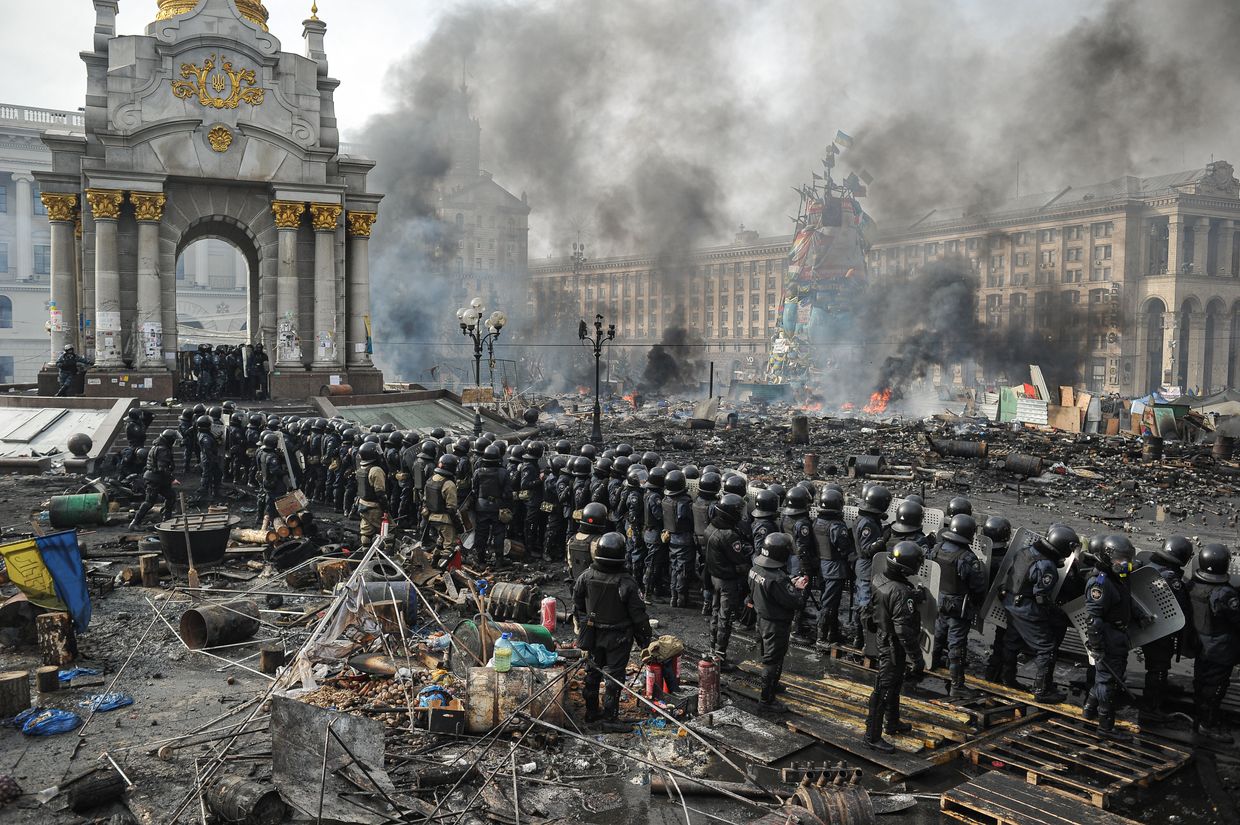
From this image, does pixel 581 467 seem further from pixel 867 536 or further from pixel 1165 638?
pixel 1165 638

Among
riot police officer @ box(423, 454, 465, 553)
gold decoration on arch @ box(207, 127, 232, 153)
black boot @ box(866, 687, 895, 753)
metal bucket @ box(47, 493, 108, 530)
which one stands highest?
gold decoration on arch @ box(207, 127, 232, 153)

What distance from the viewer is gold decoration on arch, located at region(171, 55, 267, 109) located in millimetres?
26422

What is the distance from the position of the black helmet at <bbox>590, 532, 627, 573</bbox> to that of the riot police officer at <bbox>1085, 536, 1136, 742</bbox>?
416 centimetres

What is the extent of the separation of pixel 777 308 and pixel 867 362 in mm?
21386

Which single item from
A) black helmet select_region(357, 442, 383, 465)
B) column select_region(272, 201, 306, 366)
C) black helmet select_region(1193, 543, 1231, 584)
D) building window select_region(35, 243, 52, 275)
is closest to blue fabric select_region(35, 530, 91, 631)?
black helmet select_region(357, 442, 383, 465)

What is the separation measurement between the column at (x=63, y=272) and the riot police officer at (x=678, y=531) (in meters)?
23.7

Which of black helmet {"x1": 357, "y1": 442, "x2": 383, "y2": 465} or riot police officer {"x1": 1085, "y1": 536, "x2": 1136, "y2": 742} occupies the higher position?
black helmet {"x1": 357, "y1": 442, "x2": 383, "y2": 465}

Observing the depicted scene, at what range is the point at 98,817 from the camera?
6.01 metres

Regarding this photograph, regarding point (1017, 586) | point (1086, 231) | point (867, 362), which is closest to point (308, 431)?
point (1017, 586)

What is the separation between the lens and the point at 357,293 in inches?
1166

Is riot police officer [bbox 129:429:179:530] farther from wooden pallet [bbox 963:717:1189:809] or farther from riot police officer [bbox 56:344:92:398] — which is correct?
wooden pallet [bbox 963:717:1189:809]

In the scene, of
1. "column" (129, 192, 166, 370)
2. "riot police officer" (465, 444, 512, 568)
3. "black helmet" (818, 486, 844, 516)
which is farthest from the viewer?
"column" (129, 192, 166, 370)

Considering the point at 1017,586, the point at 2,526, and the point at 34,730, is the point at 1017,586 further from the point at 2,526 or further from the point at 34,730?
the point at 2,526

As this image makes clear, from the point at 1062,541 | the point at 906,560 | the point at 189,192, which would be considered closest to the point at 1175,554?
the point at 1062,541
